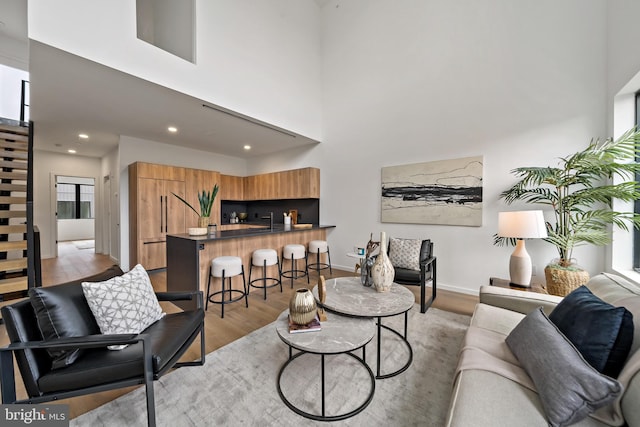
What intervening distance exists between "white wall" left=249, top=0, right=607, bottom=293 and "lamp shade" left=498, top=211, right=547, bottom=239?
101 cm

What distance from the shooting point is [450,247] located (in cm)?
379

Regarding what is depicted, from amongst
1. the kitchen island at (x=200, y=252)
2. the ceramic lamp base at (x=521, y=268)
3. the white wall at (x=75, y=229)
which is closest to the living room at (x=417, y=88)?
the ceramic lamp base at (x=521, y=268)

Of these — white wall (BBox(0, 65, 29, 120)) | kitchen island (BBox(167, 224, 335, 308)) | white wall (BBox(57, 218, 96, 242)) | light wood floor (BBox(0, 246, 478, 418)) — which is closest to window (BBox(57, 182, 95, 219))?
white wall (BBox(57, 218, 96, 242))

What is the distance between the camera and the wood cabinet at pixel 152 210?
473cm

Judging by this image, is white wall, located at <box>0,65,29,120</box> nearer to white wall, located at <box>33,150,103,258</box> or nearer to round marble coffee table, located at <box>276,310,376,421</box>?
white wall, located at <box>33,150,103,258</box>

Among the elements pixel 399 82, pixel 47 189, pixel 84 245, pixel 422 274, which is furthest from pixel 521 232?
pixel 84 245

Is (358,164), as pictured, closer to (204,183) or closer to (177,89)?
(177,89)

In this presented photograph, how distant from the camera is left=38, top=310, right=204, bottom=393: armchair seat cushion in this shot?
1251 millimetres

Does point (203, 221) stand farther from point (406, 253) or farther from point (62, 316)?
point (406, 253)

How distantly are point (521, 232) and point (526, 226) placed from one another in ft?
0.24

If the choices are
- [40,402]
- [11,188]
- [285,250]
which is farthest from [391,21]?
[11,188]

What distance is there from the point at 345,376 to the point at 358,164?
3.70 meters

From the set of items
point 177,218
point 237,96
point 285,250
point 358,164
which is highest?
point 237,96

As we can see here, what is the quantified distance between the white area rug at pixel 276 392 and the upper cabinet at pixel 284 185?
353 cm
